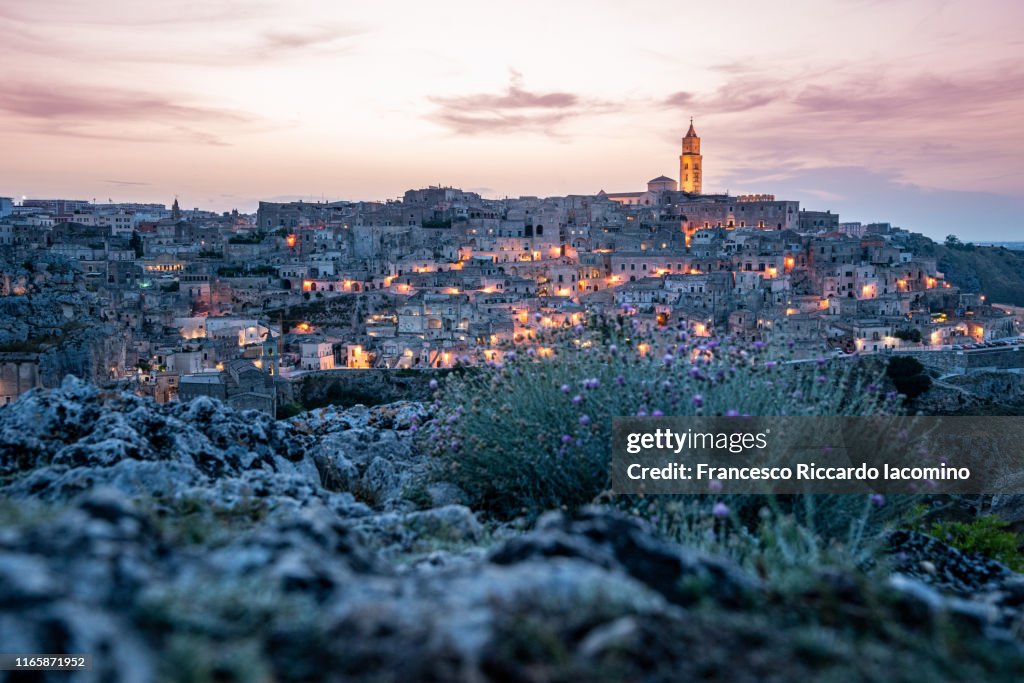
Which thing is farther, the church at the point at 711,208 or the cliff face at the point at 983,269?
the cliff face at the point at 983,269

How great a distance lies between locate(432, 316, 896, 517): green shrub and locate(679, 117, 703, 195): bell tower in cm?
10204

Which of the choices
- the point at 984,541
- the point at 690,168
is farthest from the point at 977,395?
the point at 690,168

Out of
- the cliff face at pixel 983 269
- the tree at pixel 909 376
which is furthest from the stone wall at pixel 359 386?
the cliff face at pixel 983 269

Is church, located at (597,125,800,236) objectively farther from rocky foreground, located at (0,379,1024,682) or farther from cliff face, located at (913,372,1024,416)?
rocky foreground, located at (0,379,1024,682)

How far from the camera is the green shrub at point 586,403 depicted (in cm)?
497

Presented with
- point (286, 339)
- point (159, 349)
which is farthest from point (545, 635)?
point (286, 339)

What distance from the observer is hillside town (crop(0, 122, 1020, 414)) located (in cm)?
3906

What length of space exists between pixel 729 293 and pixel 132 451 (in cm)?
5059

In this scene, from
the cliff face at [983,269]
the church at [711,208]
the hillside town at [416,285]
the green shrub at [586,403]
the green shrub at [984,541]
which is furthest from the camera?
the cliff face at [983,269]

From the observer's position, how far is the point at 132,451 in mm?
4875

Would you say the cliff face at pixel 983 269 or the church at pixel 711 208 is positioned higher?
the church at pixel 711 208

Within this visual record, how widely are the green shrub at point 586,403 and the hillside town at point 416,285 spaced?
16.2 meters

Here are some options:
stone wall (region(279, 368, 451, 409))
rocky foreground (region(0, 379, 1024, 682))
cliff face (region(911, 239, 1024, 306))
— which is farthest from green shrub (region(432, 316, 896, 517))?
cliff face (region(911, 239, 1024, 306))

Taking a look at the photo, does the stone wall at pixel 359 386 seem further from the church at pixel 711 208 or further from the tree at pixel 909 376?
the church at pixel 711 208
